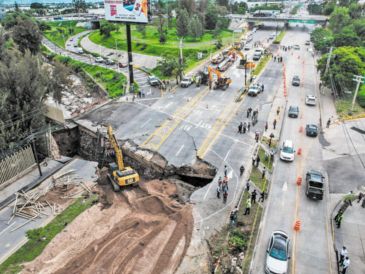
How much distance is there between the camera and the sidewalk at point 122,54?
87.6 metres

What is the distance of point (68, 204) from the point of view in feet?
105

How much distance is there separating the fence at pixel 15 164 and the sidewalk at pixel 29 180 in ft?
2.25

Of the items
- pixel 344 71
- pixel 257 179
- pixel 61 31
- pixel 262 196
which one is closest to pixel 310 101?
pixel 344 71

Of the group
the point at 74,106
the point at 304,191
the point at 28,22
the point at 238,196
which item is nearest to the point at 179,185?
the point at 238,196

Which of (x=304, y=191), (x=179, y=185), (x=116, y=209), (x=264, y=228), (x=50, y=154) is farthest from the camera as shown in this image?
(x=50, y=154)

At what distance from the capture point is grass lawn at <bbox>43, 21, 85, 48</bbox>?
127 m

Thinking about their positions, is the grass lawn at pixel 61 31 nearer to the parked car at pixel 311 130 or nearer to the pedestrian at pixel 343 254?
the parked car at pixel 311 130

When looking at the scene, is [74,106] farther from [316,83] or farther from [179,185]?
[316,83]

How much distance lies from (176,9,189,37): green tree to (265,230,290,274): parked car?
89949 mm

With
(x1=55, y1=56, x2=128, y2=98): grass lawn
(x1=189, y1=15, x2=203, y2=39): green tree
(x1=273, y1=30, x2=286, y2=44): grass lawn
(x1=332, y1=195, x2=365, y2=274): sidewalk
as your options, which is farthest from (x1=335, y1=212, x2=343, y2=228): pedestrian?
(x1=273, y1=30, x2=286, y2=44): grass lawn

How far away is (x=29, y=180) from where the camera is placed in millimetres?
36000

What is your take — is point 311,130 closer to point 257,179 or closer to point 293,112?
point 293,112

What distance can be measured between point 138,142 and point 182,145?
18.8 ft

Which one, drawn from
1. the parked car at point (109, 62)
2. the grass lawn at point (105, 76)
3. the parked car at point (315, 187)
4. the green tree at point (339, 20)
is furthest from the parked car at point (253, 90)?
the green tree at point (339, 20)
